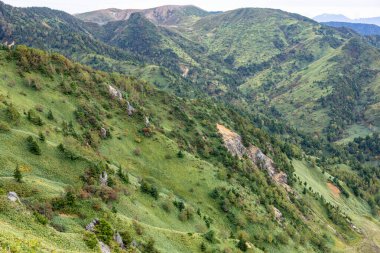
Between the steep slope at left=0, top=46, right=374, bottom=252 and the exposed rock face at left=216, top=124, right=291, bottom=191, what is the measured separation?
2834 millimetres

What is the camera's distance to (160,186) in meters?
110

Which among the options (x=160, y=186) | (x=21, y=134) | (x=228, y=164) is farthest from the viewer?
(x=228, y=164)

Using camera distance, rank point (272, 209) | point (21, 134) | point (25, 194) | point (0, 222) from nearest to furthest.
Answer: point (0, 222) → point (25, 194) → point (21, 134) → point (272, 209)

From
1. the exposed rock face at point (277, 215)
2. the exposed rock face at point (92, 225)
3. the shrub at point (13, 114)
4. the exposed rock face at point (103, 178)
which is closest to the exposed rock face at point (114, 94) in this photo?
the shrub at point (13, 114)

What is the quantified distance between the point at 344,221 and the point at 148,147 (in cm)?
10276

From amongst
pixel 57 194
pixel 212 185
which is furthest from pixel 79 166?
pixel 212 185

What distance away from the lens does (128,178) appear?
9338 cm

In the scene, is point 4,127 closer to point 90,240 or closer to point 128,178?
point 128,178

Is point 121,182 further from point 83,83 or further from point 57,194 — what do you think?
point 83,83

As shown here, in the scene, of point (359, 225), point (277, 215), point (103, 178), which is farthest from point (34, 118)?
point (359, 225)

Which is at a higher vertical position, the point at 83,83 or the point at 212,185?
the point at 83,83

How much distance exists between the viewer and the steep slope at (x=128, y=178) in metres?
58.3

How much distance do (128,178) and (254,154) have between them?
98207 millimetres

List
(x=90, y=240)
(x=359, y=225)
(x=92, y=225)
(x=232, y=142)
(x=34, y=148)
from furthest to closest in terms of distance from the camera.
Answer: (x=359, y=225)
(x=232, y=142)
(x=34, y=148)
(x=92, y=225)
(x=90, y=240)
